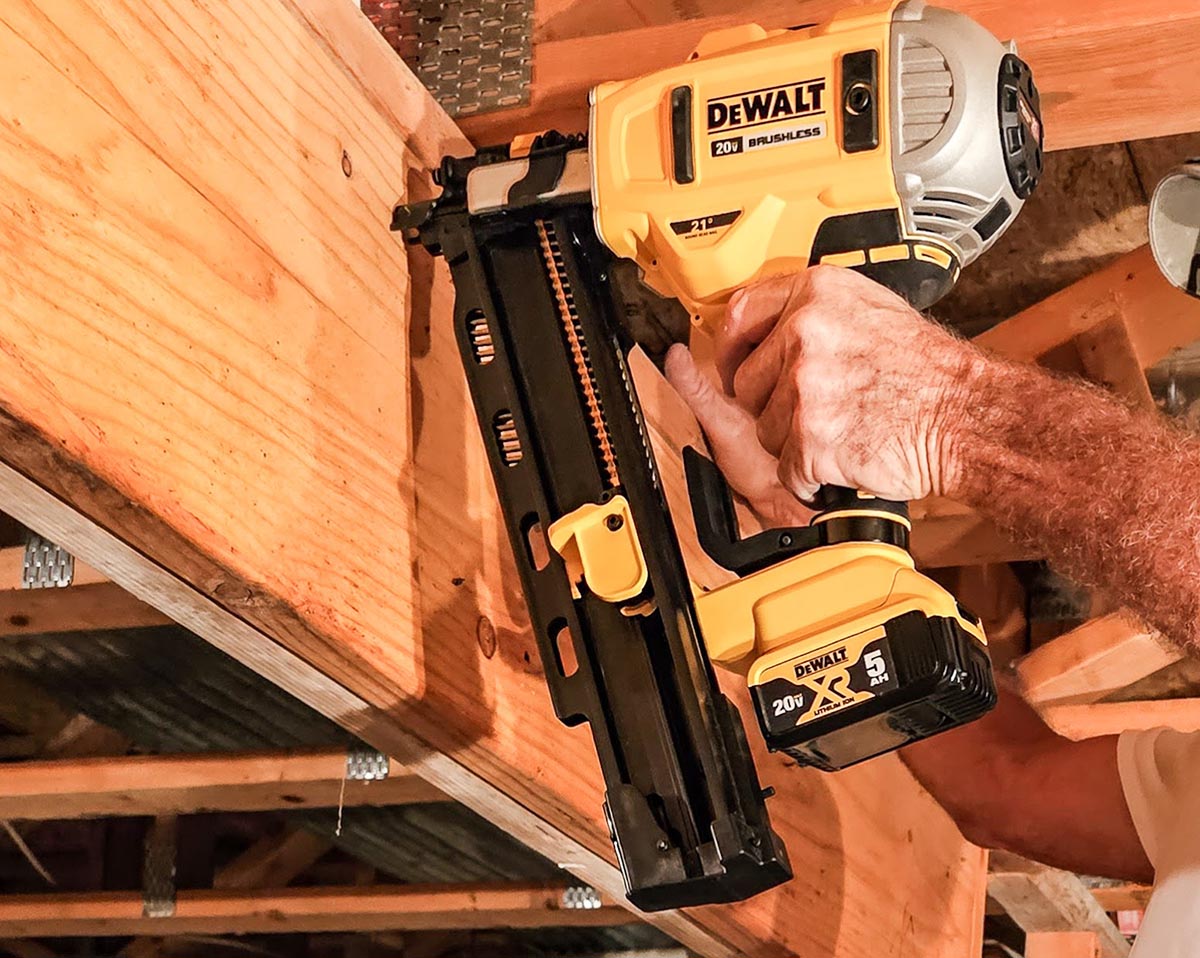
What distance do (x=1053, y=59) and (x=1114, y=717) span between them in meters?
1.46

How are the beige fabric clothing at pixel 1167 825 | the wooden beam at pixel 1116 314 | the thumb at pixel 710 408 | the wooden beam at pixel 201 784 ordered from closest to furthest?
the beige fabric clothing at pixel 1167 825 → the thumb at pixel 710 408 → the wooden beam at pixel 201 784 → the wooden beam at pixel 1116 314

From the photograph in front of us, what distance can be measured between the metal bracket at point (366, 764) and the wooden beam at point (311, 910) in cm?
74

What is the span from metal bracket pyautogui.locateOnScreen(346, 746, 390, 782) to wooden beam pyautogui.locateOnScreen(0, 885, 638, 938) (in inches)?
29.2

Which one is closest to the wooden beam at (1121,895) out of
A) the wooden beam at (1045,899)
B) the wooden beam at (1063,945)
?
the wooden beam at (1045,899)

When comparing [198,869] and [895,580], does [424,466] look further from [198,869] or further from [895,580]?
[198,869]

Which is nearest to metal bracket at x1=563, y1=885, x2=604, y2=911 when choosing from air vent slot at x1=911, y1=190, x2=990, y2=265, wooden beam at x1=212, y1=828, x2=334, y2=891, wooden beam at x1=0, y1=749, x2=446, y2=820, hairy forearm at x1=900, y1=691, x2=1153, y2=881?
wooden beam at x1=0, y1=749, x2=446, y2=820

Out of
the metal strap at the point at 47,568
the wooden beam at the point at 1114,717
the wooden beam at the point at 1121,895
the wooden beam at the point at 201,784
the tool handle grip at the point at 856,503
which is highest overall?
the tool handle grip at the point at 856,503

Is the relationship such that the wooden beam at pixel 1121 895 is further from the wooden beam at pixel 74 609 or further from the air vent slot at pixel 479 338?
the air vent slot at pixel 479 338

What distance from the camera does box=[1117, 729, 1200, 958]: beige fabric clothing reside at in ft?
3.48

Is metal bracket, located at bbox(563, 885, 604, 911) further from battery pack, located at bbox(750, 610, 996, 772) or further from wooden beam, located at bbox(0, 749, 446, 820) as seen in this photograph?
battery pack, located at bbox(750, 610, 996, 772)

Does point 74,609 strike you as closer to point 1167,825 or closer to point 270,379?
point 270,379

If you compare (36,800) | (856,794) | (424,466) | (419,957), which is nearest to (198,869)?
(36,800)

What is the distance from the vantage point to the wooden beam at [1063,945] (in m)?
2.25

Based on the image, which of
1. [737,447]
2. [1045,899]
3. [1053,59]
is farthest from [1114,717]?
[1053,59]
